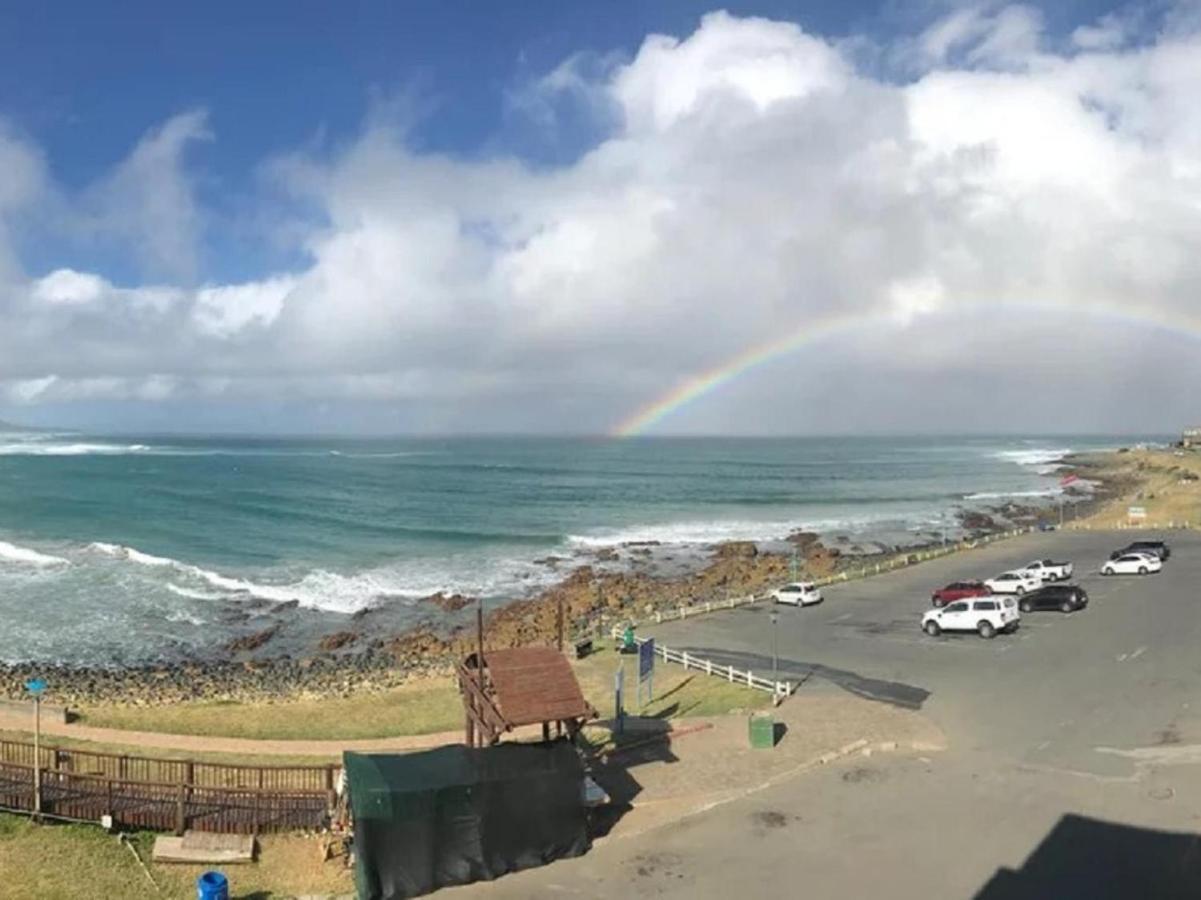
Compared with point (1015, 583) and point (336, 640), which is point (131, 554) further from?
point (1015, 583)

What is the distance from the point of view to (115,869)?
1602 centimetres

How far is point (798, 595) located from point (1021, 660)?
12832 mm

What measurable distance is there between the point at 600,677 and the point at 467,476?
119 m

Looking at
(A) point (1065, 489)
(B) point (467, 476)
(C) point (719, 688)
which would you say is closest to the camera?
(C) point (719, 688)

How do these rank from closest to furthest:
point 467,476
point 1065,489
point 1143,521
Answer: point 1143,521 < point 1065,489 < point 467,476

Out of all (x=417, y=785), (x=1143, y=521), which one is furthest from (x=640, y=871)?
(x=1143, y=521)

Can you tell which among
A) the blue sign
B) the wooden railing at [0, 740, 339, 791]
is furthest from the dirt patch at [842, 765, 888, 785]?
the wooden railing at [0, 740, 339, 791]

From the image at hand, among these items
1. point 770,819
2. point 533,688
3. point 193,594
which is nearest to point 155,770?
point 533,688

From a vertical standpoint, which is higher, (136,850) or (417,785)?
(417,785)

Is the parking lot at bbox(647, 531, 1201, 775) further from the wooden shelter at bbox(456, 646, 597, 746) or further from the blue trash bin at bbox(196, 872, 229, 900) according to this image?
the blue trash bin at bbox(196, 872, 229, 900)

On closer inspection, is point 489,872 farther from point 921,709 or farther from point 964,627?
point 964,627

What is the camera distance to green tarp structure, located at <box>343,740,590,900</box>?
50.1 ft

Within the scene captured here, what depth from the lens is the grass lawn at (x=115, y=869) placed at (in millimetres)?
15367

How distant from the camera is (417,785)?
1577 cm
